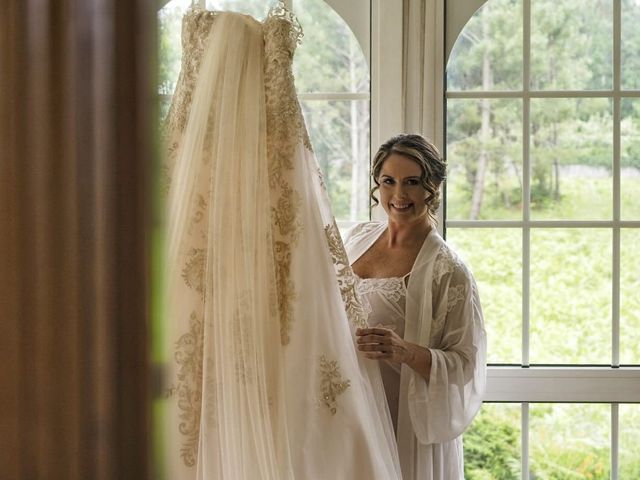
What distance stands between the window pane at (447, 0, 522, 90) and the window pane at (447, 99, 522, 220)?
55mm

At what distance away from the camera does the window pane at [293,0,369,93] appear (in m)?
2.18

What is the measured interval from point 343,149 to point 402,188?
404 millimetres

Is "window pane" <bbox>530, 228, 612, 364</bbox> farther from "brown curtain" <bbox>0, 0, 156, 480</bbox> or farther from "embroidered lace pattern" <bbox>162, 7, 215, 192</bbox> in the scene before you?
"brown curtain" <bbox>0, 0, 156, 480</bbox>

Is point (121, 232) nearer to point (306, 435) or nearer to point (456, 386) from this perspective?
point (306, 435)

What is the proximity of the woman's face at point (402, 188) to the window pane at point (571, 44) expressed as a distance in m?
0.57

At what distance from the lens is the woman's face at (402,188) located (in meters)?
1.87

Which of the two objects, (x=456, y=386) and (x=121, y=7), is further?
(x=456, y=386)

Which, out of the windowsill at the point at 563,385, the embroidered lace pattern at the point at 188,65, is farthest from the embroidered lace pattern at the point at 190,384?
the windowsill at the point at 563,385

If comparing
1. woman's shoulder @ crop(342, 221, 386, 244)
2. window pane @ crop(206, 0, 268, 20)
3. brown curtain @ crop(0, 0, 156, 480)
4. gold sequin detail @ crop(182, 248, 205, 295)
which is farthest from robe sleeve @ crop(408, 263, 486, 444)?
brown curtain @ crop(0, 0, 156, 480)

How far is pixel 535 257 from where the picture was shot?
2197mm

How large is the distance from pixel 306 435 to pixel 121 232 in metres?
0.90

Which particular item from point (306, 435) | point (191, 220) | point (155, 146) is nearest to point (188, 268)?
point (191, 220)

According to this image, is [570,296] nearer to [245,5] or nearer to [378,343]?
[378,343]

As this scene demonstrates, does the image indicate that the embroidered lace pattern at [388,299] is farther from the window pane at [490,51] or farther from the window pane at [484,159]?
the window pane at [490,51]
